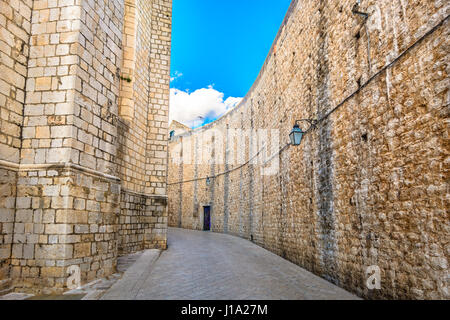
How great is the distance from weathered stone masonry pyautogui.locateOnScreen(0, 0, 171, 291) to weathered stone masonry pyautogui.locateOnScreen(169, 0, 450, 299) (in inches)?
165

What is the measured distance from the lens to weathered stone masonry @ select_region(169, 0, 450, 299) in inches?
134

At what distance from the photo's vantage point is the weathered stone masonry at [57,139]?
4605mm

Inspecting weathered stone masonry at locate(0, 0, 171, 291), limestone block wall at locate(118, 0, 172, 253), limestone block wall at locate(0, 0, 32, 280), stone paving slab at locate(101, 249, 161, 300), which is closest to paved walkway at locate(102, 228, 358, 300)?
stone paving slab at locate(101, 249, 161, 300)

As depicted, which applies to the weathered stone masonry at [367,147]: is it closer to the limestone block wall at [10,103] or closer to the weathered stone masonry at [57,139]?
the weathered stone masonry at [57,139]

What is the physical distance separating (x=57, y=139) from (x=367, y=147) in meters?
4.72

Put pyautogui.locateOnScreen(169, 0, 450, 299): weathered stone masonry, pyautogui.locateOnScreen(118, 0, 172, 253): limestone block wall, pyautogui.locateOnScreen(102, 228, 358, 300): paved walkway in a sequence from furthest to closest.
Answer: pyautogui.locateOnScreen(118, 0, 172, 253): limestone block wall < pyautogui.locateOnScreen(102, 228, 358, 300): paved walkway < pyautogui.locateOnScreen(169, 0, 450, 299): weathered stone masonry

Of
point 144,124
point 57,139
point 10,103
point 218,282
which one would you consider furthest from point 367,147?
point 144,124

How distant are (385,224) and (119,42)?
5.95 meters

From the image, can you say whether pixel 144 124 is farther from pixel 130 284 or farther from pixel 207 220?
pixel 207 220

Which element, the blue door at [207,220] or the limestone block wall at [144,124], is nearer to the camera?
the limestone block wall at [144,124]

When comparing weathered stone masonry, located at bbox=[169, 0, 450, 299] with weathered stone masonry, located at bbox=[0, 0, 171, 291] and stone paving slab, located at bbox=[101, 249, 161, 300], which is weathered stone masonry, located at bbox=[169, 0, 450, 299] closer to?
stone paving slab, located at bbox=[101, 249, 161, 300]

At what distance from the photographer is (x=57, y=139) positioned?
16.1 feet

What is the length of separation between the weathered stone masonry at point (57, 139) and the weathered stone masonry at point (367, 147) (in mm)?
4190

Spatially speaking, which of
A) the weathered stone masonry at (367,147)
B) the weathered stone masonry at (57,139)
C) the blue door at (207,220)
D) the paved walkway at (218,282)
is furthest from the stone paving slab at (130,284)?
the blue door at (207,220)
